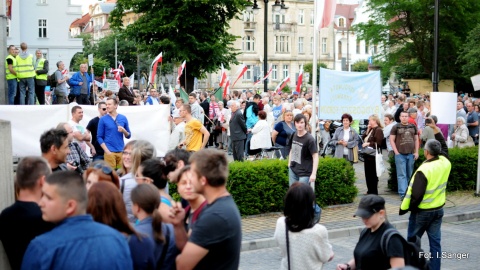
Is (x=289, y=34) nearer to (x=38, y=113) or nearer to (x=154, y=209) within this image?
(x=38, y=113)

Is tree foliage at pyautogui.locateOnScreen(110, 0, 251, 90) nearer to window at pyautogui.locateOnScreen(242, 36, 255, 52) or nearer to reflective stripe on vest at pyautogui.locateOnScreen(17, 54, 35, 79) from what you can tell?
reflective stripe on vest at pyautogui.locateOnScreen(17, 54, 35, 79)

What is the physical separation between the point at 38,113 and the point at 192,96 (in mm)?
7914

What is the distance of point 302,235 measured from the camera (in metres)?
6.20

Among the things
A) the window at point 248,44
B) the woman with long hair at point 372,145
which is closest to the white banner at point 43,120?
the woman with long hair at point 372,145

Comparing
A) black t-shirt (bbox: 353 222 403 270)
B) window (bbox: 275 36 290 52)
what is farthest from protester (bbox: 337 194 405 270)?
window (bbox: 275 36 290 52)

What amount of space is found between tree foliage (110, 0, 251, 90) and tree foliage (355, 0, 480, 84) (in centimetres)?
1738

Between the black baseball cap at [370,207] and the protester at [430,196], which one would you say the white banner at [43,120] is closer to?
the protester at [430,196]

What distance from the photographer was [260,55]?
98000 mm

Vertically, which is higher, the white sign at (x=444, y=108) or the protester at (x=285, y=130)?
the white sign at (x=444, y=108)

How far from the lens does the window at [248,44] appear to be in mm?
97000

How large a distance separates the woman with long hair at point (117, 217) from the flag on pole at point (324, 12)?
10092mm

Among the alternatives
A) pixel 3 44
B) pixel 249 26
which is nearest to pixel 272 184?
pixel 3 44

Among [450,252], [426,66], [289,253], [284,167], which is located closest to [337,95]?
[284,167]

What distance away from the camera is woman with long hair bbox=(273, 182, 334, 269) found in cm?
620
